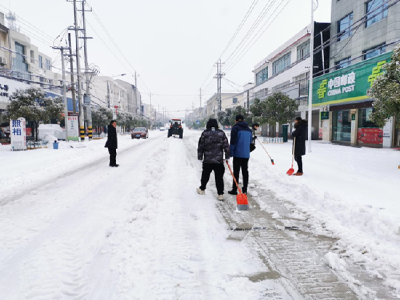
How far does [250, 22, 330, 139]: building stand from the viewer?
992 inches

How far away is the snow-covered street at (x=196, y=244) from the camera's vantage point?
8.25ft

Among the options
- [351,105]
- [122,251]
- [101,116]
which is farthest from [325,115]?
[101,116]

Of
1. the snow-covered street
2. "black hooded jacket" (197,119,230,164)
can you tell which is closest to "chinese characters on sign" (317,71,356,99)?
the snow-covered street

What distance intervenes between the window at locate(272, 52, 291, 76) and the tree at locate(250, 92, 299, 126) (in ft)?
38.3

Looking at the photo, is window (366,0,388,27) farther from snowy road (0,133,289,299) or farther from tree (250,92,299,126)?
snowy road (0,133,289,299)

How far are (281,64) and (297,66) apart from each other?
20.8ft

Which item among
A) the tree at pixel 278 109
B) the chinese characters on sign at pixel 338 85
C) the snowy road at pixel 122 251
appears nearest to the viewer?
the snowy road at pixel 122 251

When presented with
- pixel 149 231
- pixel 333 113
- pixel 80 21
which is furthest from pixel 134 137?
pixel 149 231

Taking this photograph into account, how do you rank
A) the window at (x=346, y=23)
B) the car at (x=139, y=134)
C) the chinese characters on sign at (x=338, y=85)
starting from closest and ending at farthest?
1. the chinese characters on sign at (x=338, y=85)
2. the window at (x=346, y=23)
3. the car at (x=139, y=134)

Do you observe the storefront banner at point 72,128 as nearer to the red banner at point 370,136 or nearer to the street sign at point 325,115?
the street sign at point 325,115

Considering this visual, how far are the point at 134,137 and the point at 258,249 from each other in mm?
30631

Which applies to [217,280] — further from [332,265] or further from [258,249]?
[332,265]

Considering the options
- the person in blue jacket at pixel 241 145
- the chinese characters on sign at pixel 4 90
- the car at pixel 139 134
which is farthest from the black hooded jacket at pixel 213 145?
the car at pixel 139 134

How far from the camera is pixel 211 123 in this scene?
5738 millimetres
